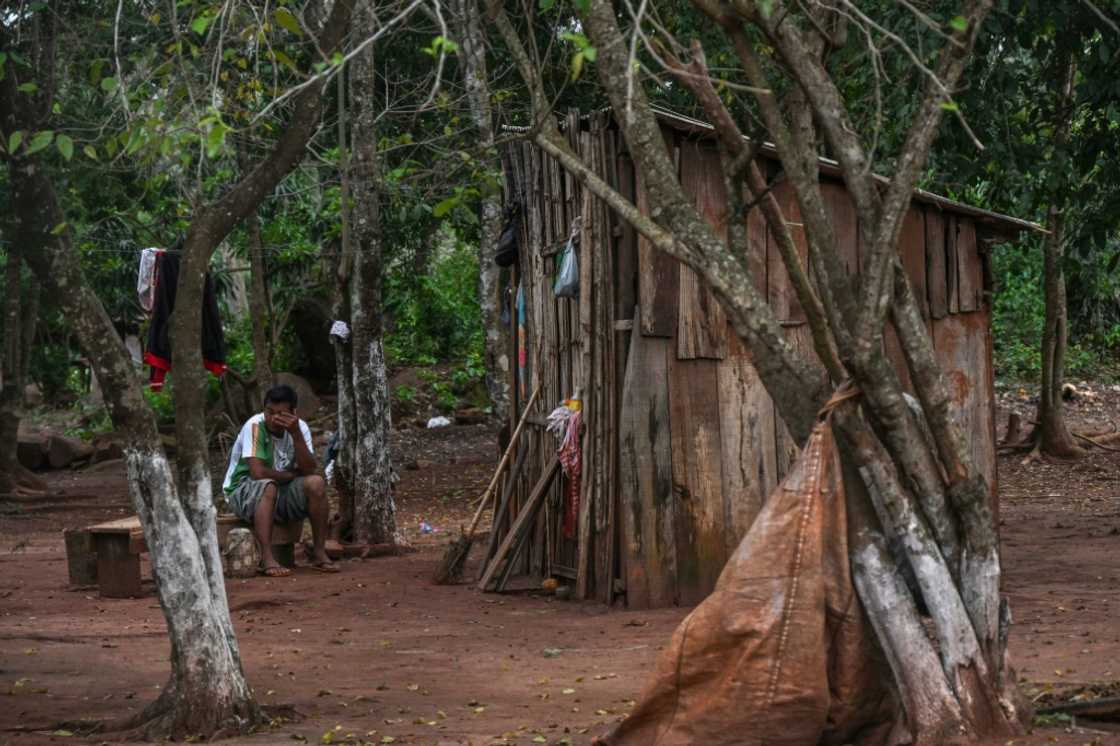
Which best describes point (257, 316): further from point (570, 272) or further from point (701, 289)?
point (701, 289)

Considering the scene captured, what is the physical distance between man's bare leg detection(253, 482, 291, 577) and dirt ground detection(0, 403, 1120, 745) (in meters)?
0.19

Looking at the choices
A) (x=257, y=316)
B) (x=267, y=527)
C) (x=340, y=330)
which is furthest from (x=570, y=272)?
(x=257, y=316)

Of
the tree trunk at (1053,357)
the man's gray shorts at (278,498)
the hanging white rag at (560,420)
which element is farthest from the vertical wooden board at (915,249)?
the tree trunk at (1053,357)

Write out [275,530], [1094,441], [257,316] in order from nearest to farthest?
1. [275,530]
2. [257,316]
3. [1094,441]

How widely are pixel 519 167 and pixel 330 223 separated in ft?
25.4

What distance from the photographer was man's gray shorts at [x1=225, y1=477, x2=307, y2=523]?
9.92 m

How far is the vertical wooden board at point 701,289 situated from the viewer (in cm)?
809

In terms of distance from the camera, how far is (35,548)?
42.9ft

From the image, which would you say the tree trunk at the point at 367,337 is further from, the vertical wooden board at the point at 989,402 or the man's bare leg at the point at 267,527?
the vertical wooden board at the point at 989,402

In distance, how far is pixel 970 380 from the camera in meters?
8.43

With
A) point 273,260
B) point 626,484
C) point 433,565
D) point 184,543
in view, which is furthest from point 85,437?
point 184,543

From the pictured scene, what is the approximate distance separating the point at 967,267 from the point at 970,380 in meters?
0.71

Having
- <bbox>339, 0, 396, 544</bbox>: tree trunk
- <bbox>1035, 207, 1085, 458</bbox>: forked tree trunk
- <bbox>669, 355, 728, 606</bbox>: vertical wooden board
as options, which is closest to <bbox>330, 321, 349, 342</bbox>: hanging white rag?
<bbox>339, 0, 396, 544</bbox>: tree trunk

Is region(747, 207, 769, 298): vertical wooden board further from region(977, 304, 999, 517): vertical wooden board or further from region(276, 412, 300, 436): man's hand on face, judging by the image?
region(276, 412, 300, 436): man's hand on face
